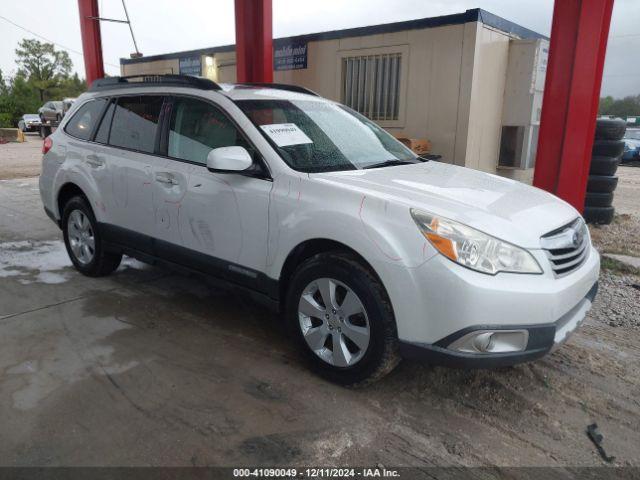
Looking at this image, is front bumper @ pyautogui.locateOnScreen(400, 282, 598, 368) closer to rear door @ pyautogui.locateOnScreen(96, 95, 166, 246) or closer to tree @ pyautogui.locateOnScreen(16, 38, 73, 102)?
rear door @ pyautogui.locateOnScreen(96, 95, 166, 246)

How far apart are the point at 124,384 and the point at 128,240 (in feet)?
5.19

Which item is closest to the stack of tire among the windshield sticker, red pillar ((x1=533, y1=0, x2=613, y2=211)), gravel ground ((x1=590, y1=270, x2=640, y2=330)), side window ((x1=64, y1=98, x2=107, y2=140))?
red pillar ((x1=533, y1=0, x2=613, y2=211))

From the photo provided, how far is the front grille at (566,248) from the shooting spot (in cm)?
262

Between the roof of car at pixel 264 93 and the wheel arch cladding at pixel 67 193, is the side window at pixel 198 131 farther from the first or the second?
the wheel arch cladding at pixel 67 193

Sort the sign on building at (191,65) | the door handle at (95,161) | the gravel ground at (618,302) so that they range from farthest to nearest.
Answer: the sign on building at (191,65) < the door handle at (95,161) < the gravel ground at (618,302)

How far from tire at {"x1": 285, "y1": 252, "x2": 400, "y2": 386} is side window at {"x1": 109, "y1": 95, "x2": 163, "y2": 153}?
1.84 meters

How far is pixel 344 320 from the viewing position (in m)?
2.86

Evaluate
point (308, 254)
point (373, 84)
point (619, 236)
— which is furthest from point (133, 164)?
point (619, 236)

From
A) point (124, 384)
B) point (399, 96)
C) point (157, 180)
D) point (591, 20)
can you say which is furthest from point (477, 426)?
point (399, 96)

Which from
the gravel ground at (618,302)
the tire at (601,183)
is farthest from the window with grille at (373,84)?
the gravel ground at (618,302)

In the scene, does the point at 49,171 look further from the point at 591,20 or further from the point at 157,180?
the point at 591,20

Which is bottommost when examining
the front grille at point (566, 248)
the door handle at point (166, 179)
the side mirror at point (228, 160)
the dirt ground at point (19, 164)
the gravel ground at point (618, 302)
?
the dirt ground at point (19, 164)

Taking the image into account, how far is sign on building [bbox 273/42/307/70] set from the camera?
8.73 meters

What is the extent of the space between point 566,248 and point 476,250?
0.65 metres
